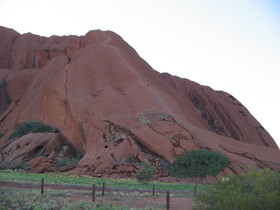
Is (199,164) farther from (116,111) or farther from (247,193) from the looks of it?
(247,193)

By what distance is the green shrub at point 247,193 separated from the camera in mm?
8617

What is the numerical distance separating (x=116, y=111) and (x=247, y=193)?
86.3ft

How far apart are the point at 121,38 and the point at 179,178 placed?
24.8m

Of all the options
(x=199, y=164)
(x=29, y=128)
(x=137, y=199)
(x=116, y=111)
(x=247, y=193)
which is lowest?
(x=137, y=199)

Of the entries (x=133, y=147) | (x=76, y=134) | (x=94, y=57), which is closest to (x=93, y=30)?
(x=94, y=57)

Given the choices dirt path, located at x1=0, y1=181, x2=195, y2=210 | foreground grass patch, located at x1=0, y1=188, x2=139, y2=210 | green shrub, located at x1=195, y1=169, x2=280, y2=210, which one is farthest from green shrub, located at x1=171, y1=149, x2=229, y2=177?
green shrub, located at x1=195, y1=169, x2=280, y2=210

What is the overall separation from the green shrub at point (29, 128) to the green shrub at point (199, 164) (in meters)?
16.5

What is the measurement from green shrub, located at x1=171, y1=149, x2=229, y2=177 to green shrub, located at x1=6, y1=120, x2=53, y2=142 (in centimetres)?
1649

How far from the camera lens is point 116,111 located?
35.1 meters

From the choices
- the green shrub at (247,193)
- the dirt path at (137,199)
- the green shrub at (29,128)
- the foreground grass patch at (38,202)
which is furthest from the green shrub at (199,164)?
the green shrub at (247,193)

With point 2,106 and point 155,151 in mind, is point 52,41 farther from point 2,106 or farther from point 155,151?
point 155,151

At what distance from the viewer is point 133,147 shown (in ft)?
104

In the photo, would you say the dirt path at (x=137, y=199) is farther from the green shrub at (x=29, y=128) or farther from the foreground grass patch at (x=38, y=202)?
the green shrub at (x=29, y=128)

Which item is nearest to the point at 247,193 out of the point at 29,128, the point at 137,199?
the point at 137,199
